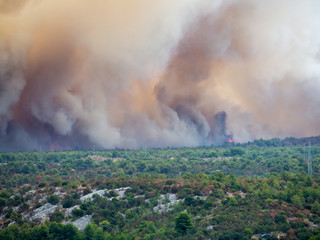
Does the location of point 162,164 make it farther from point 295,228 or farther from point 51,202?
point 295,228

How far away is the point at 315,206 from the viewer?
164ft

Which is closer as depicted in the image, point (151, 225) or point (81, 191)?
point (151, 225)

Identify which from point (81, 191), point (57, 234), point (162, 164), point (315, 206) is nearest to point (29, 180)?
point (81, 191)

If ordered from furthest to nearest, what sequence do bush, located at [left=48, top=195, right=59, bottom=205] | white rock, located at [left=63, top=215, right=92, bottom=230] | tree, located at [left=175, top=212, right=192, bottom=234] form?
1. bush, located at [left=48, top=195, right=59, bottom=205]
2. white rock, located at [left=63, top=215, right=92, bottom=230]
3. tree, located at [left=175, top=212, right=192, bottom=234]

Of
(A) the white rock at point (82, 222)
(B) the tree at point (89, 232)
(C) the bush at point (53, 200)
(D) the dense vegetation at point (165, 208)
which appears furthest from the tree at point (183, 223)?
(C) the bush at point (53, 200)

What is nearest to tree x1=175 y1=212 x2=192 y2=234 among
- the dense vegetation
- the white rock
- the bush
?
the dense vegetation

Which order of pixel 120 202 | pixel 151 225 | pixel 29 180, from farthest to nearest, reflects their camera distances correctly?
pixel 29 180, pixel 120 202, pixel 151 225

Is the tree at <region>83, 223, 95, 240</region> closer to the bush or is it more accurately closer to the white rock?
the white rock

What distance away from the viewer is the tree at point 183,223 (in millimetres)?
46250

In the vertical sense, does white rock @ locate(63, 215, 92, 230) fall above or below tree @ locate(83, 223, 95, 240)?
above

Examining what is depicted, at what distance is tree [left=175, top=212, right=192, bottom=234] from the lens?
152 ft

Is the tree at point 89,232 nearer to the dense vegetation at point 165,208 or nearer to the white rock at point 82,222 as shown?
the dense vegetation at point 165,208

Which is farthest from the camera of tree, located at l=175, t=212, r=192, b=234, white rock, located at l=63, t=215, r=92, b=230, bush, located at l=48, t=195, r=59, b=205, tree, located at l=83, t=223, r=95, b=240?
bush, located at l=48, t=195, r=59, b=205

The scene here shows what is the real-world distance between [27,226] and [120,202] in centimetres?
1082
